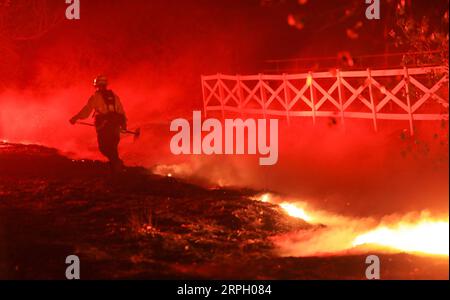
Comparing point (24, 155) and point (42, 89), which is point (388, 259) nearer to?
point (24, 155)

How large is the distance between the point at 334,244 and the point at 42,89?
67.1ft

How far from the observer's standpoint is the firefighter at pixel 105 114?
39.0 feet

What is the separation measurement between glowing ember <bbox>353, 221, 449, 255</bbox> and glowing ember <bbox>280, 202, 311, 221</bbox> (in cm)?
141

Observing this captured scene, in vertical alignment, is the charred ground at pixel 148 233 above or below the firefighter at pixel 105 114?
below

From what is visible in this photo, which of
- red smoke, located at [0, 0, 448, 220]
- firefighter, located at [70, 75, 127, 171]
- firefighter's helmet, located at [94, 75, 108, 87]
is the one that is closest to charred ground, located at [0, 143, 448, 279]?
firefighter, located at [70, 75, 127, 171]

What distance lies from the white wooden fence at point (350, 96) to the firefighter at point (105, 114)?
189 inches

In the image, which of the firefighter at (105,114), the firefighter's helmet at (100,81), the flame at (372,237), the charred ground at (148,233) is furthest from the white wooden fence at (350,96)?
the firefighter's helmet at (100,81)

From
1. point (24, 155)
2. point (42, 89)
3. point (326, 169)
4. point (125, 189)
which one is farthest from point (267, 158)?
point (42, 89)

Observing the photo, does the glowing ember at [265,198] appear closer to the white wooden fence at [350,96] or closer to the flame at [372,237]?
the flame at [372,237]

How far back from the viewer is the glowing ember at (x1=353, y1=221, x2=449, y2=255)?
786 centimetres

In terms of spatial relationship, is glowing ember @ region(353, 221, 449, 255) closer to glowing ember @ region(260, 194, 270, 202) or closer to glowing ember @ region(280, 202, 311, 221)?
glowing ember @ region(280, 202, 311, 221)

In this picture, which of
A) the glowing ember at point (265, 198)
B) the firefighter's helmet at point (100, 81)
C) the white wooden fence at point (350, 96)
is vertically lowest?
the glowing ember at point (265, 198)

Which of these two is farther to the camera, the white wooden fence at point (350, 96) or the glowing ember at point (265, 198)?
the white wooden fence at point (350, 96)

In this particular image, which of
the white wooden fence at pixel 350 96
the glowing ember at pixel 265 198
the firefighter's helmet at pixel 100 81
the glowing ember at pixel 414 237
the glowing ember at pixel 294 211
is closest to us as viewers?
the glowing ember at pixel 414 237
